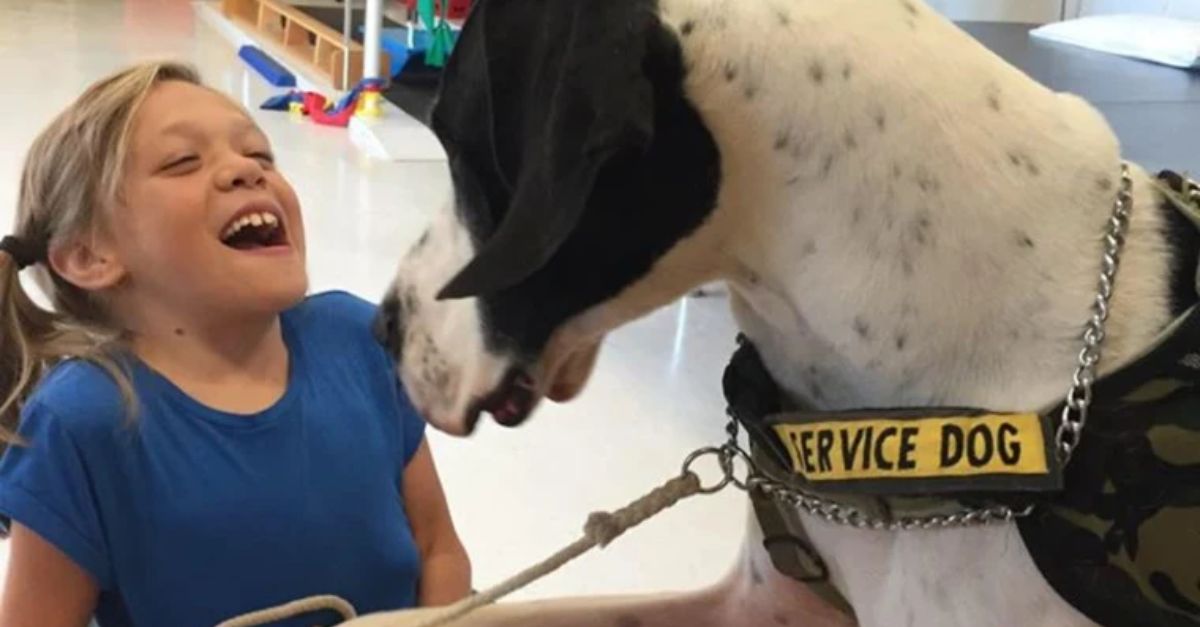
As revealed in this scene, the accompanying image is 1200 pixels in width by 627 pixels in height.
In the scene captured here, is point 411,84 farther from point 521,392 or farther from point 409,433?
point 521,392

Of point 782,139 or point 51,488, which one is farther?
point 51,488

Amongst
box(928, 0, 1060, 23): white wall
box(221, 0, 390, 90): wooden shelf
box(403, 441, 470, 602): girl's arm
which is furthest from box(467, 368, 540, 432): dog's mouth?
box(928, 0, 1060, 23): white wall

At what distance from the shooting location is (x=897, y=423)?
104 cm

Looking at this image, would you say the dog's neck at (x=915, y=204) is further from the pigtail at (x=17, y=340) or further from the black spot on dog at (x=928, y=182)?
the pigtail at (x=17, y=340)

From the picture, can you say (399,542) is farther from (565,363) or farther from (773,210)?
(773,210)

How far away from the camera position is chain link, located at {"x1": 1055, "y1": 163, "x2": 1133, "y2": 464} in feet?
3.28

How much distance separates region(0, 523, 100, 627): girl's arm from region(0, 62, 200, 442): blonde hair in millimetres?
111

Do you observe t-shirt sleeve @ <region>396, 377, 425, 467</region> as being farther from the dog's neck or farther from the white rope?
the dog's neck

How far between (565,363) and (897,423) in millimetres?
254

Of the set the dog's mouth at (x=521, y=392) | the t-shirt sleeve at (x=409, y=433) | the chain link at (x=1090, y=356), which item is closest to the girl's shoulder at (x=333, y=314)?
the t-shirt sleeve at (x=409, y=433)

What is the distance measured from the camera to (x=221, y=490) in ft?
4.91

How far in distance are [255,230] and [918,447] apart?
77 centimetres

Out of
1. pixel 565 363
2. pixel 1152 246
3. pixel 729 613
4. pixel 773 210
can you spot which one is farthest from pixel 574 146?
pixel 729 613

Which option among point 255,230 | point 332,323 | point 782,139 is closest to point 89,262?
point 255,230
